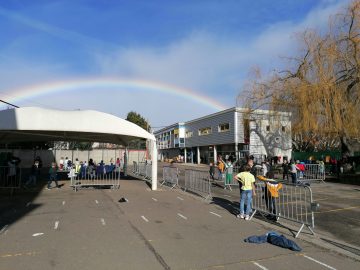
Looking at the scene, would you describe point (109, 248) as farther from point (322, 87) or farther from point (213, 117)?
point (213, 117)

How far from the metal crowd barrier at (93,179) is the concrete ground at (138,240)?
5.43m

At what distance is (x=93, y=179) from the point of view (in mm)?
23641

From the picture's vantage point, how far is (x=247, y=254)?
737cm

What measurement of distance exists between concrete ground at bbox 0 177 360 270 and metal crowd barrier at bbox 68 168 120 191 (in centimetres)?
543

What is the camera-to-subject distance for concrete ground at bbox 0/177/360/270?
22.2 feet

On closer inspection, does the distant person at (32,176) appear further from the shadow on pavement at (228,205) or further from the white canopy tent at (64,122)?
the shadow on pavement at (228,205)

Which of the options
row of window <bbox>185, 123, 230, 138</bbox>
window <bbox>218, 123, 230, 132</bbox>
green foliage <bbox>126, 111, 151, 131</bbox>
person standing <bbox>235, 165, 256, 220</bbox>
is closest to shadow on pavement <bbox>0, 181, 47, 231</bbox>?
person standing <bbox>235, 165, 256, 220</bbox>

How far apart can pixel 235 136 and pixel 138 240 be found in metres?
43.9

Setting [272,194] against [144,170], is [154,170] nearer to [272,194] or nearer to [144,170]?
[144,170]

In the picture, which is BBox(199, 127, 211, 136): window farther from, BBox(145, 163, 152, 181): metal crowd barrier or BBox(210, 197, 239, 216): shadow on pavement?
BBox(210, 197, 239, 216): shadow on pavement

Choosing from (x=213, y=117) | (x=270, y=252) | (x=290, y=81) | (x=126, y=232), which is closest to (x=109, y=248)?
(x=126, y=232)

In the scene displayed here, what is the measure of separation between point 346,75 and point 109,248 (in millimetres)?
24664

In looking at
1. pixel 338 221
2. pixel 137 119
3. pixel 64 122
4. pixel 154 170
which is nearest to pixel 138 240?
pixel 338 221

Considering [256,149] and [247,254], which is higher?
[256,149]
